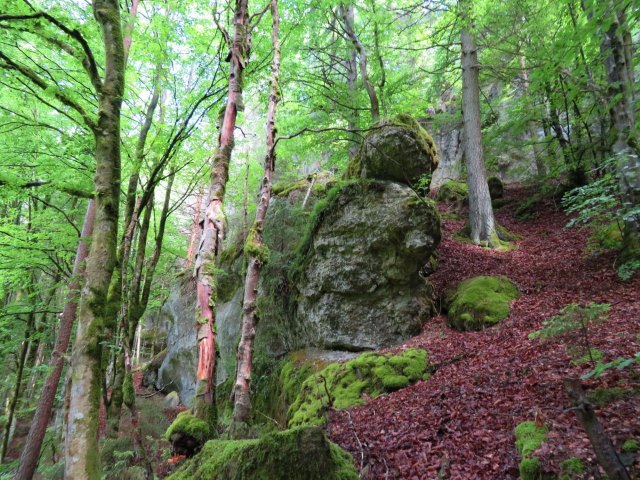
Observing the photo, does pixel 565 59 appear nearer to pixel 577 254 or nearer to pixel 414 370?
pixel 414 370

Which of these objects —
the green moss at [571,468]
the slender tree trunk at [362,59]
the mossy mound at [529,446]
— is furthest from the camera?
the slender tree trunk at [362,59]

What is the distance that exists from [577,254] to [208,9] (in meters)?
10.7

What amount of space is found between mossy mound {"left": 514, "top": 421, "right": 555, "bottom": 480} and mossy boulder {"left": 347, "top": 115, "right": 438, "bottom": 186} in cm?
591

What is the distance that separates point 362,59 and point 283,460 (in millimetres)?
11456

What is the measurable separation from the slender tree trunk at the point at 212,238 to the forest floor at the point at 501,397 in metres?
1.72

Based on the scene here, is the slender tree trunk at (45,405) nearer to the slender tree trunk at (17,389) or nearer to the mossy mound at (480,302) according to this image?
the slender tree trunk at (17,389)

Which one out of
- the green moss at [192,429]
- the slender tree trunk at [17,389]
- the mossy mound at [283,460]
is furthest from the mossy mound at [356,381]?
the slender tree trunk at [17,389]

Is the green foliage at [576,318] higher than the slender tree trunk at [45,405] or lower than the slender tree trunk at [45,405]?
higher

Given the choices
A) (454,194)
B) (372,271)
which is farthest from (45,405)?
(454,194)

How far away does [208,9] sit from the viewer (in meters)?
8.41

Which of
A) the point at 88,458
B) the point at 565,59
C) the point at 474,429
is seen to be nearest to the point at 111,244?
the point at 88,458

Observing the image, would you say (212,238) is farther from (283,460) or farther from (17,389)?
(17,389)

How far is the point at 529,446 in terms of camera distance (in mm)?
2684

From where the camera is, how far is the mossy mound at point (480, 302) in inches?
254
